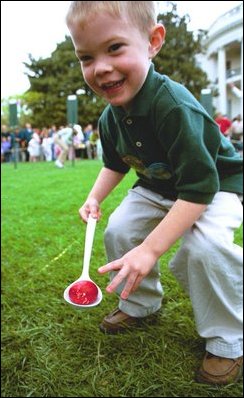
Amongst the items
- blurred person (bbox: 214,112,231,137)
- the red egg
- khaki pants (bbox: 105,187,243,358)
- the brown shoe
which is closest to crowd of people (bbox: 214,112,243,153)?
blurred person (bbox: 214,112,231,137)

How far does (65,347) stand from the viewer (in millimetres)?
611

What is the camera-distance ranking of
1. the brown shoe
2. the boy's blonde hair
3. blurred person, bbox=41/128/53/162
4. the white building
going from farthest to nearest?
the brown shoe
blurred person, bbox=41/128/53/162
the white building
the boy's blonde hair

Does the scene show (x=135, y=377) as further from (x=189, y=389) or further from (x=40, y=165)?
(x=40, y=165)

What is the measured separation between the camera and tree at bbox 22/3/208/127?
1.41ft

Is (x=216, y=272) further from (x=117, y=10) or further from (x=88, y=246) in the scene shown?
(x=117, y=10)

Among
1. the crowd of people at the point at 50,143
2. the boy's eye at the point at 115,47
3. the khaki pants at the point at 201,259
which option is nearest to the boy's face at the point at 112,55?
the boy's eye at the point at 115,47

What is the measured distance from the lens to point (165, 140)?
1.64 ft

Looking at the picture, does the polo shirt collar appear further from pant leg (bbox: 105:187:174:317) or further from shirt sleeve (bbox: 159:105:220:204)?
pant leg (bbox: 105:187:174:317)

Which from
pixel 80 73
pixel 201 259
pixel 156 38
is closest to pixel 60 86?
pixel 80 73

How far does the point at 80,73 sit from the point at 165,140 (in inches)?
4.4

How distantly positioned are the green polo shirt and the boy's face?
5cm

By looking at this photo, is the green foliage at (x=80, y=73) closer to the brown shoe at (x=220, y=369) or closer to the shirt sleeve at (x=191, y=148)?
the shirt sleeve at (x=191, y=148)

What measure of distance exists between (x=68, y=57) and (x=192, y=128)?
0.47 feet

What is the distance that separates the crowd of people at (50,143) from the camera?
0.52m
